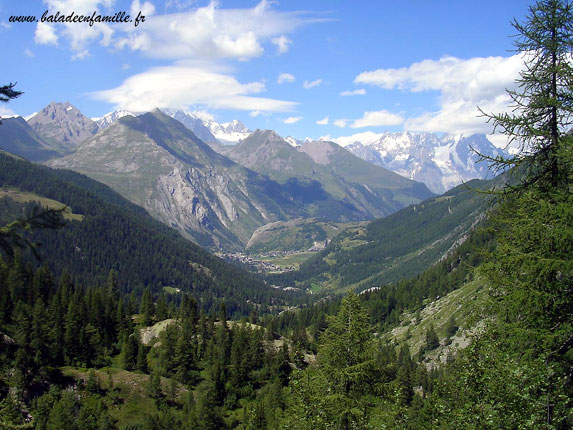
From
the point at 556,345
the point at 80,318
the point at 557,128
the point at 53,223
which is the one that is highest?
the point at 557,128

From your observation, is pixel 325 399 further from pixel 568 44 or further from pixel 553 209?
pixel 568 44

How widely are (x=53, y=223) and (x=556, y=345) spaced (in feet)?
67.7

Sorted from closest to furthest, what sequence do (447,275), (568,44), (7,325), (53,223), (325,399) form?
(53,223) < (568,44) < (325,399) < (7,325) < (447,275)

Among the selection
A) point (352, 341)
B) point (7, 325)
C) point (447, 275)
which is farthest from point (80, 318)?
point (447, 275)

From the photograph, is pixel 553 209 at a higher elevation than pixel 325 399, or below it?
higher

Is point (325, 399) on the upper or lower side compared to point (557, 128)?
lower

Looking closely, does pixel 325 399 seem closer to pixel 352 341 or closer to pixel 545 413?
pixel 352 341

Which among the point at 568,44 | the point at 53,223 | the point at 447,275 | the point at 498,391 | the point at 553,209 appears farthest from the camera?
the point at 447,275

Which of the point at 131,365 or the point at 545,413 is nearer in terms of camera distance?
the point at 545,413

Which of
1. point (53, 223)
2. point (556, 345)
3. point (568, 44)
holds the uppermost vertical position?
point (568, 44)

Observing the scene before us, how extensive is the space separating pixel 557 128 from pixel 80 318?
326 ft

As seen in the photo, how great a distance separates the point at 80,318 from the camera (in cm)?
9288

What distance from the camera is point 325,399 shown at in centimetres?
2522

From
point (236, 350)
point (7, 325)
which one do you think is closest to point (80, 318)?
point (7, 325)
